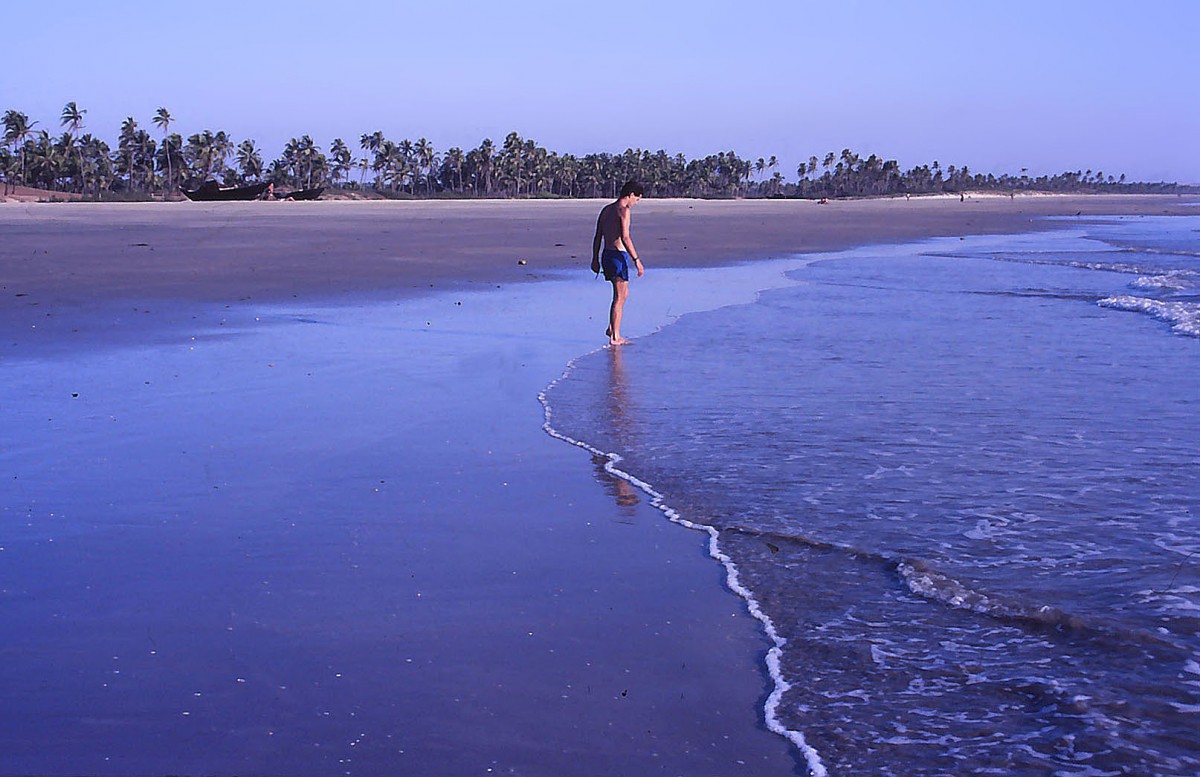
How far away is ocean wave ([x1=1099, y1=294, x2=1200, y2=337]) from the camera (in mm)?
11453

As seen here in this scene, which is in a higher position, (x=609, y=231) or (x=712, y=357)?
(x=609, y=231)

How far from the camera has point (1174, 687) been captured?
3209 millimetres

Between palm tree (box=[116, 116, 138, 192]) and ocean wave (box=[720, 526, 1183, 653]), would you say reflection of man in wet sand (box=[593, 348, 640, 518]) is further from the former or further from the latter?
palm tree (box=[116, 116, 138, 192])

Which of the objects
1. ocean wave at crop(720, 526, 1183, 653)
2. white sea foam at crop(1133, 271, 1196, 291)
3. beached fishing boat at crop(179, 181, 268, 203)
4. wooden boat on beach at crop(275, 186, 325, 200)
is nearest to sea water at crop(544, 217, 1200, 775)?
ocean wave at crop(720, 526, 1183, 653)

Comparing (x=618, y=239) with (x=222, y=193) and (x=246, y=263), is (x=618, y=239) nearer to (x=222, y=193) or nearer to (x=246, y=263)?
(x=246, y=263)

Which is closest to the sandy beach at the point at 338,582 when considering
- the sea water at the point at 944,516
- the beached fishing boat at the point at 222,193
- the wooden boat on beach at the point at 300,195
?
the sea water at the point at 944,516

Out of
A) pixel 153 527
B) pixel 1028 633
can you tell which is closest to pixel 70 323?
pixel 153 527

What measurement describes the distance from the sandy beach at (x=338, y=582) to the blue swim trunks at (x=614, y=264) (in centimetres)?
173

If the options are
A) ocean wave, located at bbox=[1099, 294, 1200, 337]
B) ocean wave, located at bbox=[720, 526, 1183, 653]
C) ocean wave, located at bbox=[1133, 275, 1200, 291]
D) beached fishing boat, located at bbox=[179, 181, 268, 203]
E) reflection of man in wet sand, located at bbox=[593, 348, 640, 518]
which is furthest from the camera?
beached fishing boat, located at bbox=[179, 181, 268, 203]

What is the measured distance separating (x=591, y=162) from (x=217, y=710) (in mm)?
Answer: 148845

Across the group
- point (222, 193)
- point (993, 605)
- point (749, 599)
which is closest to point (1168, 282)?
point (993, 605)

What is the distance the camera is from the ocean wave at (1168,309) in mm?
11453

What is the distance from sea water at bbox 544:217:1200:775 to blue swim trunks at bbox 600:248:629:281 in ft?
2.41

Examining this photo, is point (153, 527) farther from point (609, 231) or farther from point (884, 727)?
point (609, 231)
